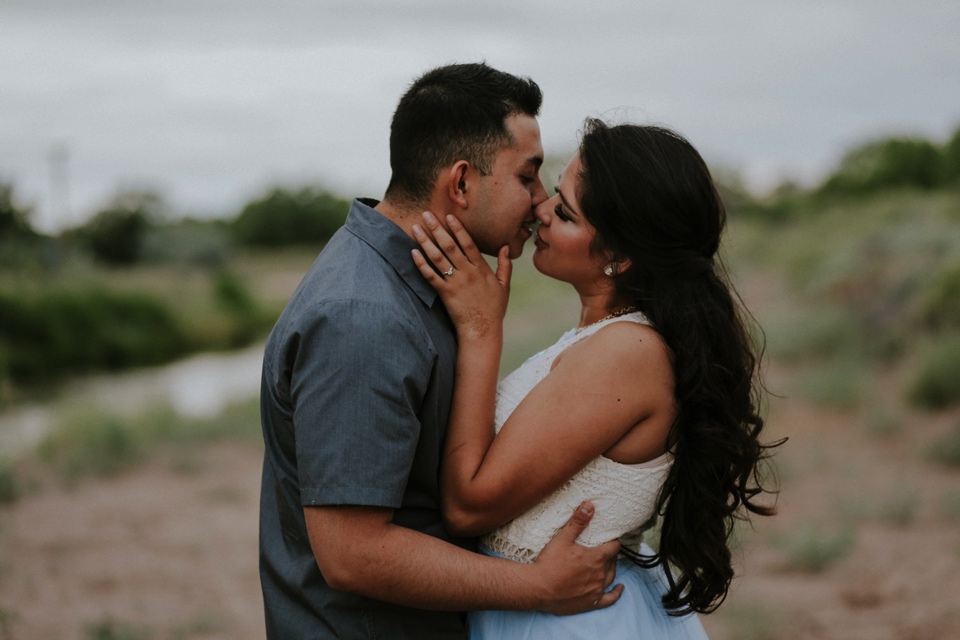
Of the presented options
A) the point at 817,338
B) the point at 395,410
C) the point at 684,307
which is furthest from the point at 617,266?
the point at 817,338

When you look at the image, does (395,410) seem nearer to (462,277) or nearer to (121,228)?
(462,277)

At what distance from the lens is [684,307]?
8.09 feet

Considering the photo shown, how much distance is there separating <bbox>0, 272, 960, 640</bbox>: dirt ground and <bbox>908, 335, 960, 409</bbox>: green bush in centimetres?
21

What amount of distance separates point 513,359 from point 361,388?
1352 centimetres

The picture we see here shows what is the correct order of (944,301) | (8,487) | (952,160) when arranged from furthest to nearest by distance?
(952,160) → (944,301) → (8,487)

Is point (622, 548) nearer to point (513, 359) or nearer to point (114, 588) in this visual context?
point (114, 588)

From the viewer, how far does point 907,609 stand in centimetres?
605

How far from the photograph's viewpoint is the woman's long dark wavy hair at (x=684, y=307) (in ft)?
8.02

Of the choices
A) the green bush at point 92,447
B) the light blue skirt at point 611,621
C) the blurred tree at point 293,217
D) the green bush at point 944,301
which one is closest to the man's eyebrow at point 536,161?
the light blue skirt at point 611,621

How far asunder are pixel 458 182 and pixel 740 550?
12.9 ft

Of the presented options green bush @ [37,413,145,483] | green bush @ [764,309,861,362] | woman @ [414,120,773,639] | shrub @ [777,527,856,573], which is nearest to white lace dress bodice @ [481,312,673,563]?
woman @ [414,120,773,639]

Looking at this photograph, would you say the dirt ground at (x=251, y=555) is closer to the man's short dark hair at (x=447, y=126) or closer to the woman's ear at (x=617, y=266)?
the woman's ear at (x=617, y=266)

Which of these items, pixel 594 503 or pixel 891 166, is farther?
pixel 891 166

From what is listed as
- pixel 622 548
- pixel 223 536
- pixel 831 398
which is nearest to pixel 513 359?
pixel 831 398
